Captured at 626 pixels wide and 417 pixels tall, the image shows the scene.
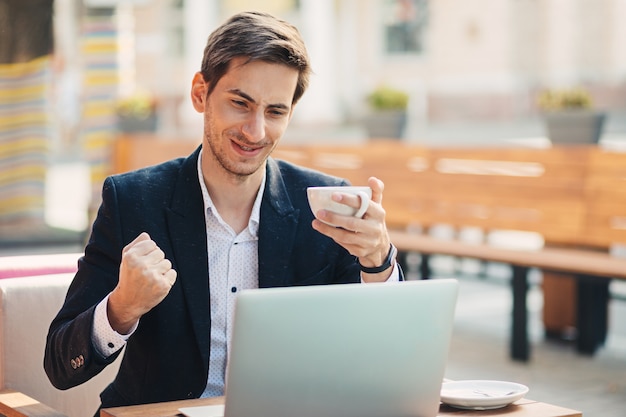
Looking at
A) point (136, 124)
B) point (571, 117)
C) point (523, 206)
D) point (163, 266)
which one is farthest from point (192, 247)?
point (136, 124)

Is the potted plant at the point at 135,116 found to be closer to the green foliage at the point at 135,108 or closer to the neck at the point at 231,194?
the green foliage at the point at 135,108

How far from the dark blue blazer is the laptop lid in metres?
0.65

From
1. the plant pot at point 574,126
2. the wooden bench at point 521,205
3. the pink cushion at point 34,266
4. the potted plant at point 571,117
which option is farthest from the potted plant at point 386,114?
the pink cushion at point 34,266

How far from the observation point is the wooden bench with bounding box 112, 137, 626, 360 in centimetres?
592

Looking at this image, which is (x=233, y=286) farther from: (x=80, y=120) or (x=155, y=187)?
(x=80, y=120)

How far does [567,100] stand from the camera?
779 centimetres

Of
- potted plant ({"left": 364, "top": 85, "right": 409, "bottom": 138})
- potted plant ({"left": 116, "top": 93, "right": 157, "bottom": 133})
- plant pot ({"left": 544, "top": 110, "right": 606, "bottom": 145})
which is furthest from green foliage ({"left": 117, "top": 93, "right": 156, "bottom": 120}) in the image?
plant pot ({"left": 544, "top": 110, "right": 606, "bottom": 145})

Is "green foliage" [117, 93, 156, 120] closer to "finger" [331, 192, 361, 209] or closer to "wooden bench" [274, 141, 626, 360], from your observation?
"wooden bench" [274, 141, 626, 360]

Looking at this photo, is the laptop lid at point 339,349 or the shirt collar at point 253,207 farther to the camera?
the shirt collar at point 253,207

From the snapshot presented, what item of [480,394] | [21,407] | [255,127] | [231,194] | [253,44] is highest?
[253,44]

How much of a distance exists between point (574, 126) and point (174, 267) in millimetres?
5616

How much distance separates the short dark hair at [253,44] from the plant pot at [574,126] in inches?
208

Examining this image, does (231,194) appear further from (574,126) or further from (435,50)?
(435,50)

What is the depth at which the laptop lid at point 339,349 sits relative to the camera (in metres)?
1.68
